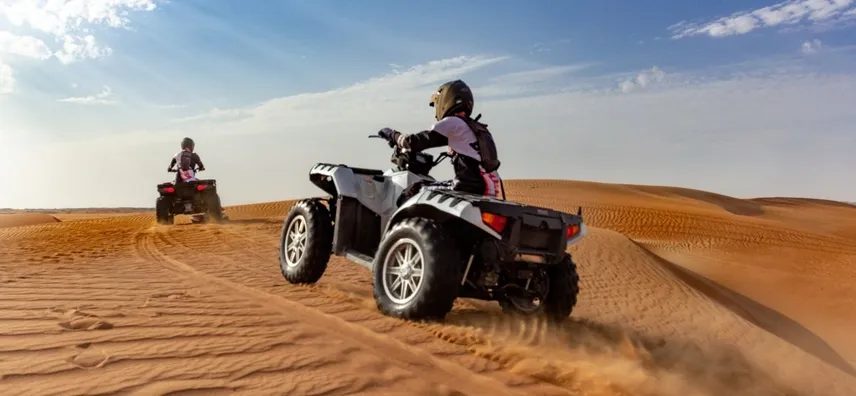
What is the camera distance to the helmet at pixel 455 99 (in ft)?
17.3

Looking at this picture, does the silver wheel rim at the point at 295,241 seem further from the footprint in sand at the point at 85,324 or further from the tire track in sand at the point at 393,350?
the footprint in sand at the point at 85,324

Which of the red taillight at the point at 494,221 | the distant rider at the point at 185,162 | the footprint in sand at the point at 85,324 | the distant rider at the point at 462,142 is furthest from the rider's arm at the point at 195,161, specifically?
the red taillight at the point at 494,221

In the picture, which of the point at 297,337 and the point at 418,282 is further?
the point at 418,282

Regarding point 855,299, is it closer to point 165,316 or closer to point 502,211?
point 502,211

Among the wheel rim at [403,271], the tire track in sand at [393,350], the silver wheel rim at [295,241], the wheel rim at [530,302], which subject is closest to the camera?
the tire track in sand at [393,350]

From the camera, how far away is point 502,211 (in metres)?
4.52

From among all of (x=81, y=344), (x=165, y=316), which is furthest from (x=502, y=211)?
(x=81, y=344)

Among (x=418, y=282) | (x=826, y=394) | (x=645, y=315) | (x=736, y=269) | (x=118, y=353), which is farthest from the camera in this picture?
(x=736, y=269)

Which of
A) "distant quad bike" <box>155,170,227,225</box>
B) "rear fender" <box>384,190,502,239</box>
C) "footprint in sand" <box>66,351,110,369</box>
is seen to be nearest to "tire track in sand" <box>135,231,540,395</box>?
"rear fender" <box>384,190,502,239</box>

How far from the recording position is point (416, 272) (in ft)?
15.8

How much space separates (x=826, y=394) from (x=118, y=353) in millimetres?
5810

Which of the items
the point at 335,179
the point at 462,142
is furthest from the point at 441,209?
the point at 335,179

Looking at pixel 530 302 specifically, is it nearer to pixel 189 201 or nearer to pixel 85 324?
pixel 85 324

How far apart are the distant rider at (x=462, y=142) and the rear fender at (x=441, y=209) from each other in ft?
0.75
